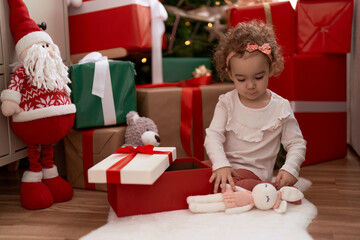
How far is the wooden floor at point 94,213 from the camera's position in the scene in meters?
1.20

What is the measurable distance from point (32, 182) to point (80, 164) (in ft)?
0.80

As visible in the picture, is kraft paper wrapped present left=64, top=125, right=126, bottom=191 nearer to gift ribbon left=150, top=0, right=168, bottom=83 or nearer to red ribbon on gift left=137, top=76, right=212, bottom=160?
red ribbon on gift left=137, top=76, right=212, bottom=160

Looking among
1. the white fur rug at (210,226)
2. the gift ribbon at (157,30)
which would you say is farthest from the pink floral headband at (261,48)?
the gift ribbon at (157,30)

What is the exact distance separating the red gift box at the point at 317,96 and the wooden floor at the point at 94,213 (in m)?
0.17

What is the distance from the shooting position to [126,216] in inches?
51.1

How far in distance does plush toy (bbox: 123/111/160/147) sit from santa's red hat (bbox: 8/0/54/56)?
1.46 feet

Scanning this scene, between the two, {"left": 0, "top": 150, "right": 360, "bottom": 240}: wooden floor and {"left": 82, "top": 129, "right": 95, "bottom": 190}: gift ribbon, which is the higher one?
{"left": 82, "top": 129, "right": 95, "bottom": 190}: gift ribbon

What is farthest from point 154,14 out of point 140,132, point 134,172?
point 134,172

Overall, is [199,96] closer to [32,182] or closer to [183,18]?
[183,18]

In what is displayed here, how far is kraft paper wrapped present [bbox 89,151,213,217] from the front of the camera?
129cm

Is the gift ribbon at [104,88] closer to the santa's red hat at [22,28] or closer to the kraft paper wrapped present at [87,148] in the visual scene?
the kraft paper wrapped present at [87,148]

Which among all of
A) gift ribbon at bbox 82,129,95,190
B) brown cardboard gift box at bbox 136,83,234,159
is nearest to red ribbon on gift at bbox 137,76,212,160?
brown cardboard gift box at bbox 136,83,234,159

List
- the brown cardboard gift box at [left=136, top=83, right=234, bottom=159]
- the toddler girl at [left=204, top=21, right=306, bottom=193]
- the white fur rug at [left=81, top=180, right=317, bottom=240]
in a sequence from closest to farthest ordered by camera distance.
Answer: the white fur rug at [left=81, top=180, right=317, bottom=240], the toddler girl at [left=204, top=21, right=306, bottom=193], the brown cardboard gift box at [left=136, top=83, right=234, bottom=159]

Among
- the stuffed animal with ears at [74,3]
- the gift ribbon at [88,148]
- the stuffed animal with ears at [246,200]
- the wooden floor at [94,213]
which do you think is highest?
the stuffed animal with ears at [74,3]
